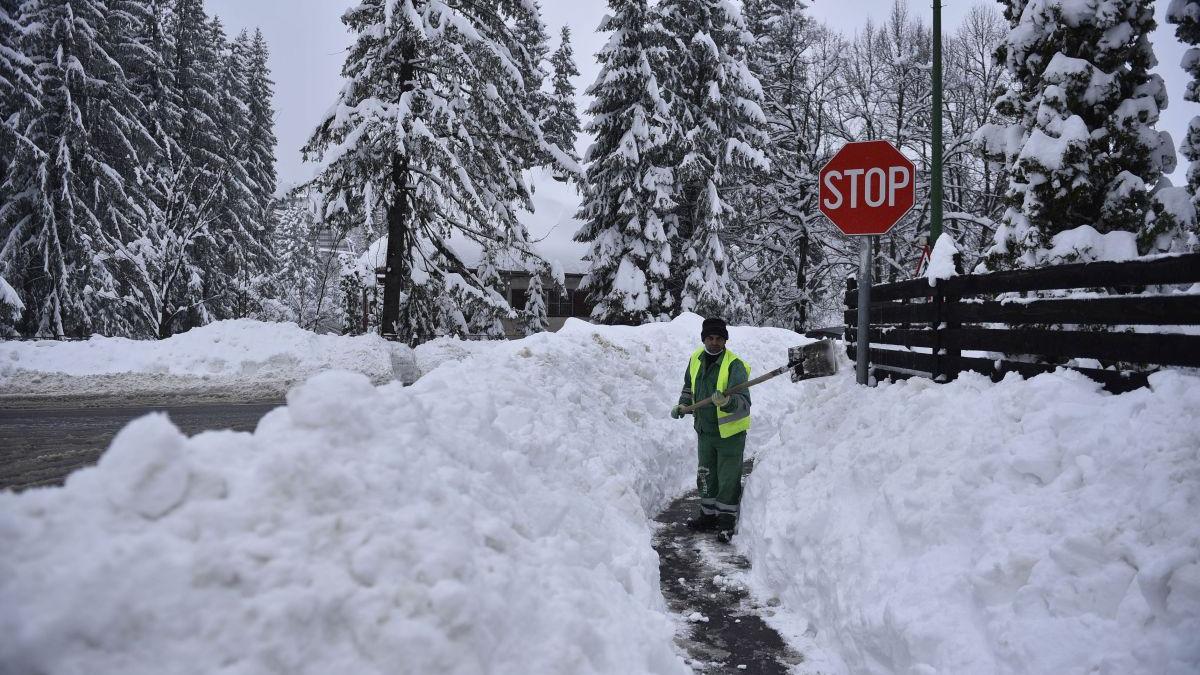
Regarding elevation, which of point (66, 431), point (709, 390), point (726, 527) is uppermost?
point (709, 390)

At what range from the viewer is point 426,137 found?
14.8 metres

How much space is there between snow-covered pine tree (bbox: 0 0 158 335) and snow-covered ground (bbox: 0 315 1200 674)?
67.0 feet

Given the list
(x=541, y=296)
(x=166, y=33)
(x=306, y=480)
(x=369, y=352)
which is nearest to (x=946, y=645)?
(x=306, y=480)

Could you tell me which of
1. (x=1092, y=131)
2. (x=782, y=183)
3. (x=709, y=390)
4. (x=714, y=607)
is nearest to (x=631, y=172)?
(x=782, y=183)

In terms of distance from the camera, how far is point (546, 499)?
402 centimetres

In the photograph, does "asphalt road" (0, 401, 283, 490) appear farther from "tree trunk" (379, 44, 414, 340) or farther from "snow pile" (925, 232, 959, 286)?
"snow pile" (925, 232, 959, 286)

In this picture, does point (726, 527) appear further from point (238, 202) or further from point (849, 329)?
point (238, 202)

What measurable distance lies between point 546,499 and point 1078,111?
326 inches

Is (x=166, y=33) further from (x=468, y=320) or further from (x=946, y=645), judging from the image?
(x=946, y=645)

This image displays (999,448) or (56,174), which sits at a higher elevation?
(56,174)

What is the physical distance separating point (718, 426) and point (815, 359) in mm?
1302

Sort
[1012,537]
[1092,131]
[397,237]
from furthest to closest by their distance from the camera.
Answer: [397,237], [1092,131], [1012,537]

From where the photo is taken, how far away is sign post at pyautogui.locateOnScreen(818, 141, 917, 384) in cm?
693

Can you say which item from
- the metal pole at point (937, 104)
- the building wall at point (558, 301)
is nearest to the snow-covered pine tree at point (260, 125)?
the building wall at point (558, 301)
